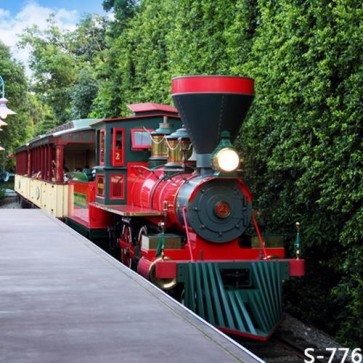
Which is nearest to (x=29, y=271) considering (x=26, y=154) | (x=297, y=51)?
(x=297, y=51)

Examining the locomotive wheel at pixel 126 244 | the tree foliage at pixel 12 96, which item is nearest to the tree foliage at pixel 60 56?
the tree foliage at pixel 12 96

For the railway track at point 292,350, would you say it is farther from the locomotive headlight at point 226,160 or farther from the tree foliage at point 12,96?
the tree foliage at point 12,96

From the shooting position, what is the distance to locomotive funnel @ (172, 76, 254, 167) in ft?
31.1

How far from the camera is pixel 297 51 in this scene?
1148 centimetres

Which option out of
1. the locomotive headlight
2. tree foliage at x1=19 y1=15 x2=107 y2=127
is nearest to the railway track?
the locomotive headlight

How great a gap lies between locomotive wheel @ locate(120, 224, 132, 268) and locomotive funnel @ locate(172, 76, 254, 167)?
2701mm

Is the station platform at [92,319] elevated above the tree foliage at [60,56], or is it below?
below

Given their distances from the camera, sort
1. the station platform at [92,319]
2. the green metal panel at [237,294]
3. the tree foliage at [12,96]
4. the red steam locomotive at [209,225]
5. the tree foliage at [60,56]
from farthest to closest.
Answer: the tree foliage at [60,56] < the tree foliage at [12,96] < the red steam locomotive at [209,225] < the green metal panel at [237,294] < the station platform at [92,319]

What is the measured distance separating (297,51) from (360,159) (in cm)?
263

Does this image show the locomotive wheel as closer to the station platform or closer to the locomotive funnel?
the station platform

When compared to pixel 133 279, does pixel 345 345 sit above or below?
below

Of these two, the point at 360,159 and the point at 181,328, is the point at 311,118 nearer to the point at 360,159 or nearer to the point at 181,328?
the point at 360,159

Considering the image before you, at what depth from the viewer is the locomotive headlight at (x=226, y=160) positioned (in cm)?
939

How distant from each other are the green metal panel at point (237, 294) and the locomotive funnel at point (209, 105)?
147cm
